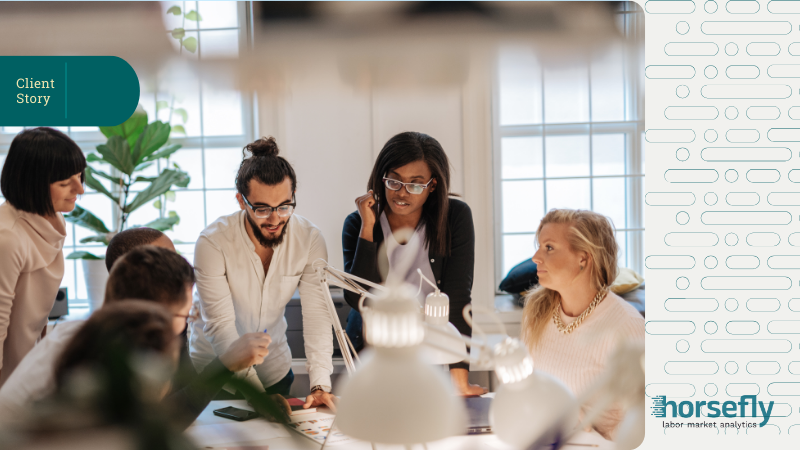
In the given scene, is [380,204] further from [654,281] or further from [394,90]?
[654,281]

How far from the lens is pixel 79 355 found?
49 centimetres

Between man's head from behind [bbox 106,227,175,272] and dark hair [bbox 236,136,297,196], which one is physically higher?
dark hair [bbox 236,136,297,196]

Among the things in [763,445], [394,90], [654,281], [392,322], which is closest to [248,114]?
[394,90]

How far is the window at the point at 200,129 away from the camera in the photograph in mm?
816

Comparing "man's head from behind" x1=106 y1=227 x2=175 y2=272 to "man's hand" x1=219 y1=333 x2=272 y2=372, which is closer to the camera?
"man's hand" x1=219 y1=333 x2=272 y2=372

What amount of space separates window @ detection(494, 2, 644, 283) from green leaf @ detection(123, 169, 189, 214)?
0.62 meters

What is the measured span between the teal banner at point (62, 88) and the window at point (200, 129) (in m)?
0.02

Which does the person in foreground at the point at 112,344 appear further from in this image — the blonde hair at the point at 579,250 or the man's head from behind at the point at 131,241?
the blonde hair at the point at 579,250

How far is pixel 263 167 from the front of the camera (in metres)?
0.95

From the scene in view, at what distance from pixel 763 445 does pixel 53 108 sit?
4.12ft

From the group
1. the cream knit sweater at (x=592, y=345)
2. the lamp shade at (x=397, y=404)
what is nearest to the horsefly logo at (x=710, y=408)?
the cream knit sweater at (x=592, y=345)

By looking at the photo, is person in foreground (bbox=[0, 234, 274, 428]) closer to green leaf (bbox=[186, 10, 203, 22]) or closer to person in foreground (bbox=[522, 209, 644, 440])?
green leaf (bbox=[186, 10, 203, 22])

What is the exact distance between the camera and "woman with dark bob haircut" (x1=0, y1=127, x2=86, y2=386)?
2.57ft

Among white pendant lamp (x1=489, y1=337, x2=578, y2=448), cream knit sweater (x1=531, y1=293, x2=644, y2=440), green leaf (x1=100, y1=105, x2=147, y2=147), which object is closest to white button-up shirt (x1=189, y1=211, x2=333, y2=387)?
green leaf (x1=100, y1=105, x2=147, y2=147)
